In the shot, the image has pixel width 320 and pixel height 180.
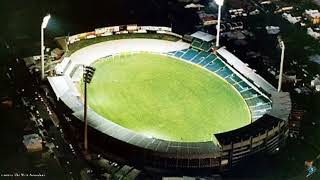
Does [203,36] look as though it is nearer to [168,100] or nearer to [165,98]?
[165,98]

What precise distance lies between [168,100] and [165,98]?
0.44m

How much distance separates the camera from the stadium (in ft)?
161

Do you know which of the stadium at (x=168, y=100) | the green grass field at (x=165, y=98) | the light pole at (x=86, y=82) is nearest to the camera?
the light pole at (x=86, y=82)

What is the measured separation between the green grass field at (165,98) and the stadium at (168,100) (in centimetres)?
8

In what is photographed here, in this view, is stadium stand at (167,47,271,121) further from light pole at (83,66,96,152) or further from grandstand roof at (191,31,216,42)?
light pole at (83,66,96,152)

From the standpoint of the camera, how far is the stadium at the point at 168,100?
49.0 m

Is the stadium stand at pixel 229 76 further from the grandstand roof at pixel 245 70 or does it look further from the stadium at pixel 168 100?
the grandstand roof at pixel 245 70

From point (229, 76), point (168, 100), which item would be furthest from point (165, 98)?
point (229, 76)

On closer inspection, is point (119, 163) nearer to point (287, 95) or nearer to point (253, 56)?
point (287, 95)

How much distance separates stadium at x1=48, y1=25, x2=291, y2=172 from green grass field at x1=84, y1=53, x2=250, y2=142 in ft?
0.27

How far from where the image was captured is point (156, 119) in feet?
181

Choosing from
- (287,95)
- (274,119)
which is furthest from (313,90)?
(274,119)

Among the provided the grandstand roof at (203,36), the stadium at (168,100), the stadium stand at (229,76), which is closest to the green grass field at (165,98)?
the stadium at (168,100)

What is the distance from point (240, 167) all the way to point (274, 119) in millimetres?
5166
